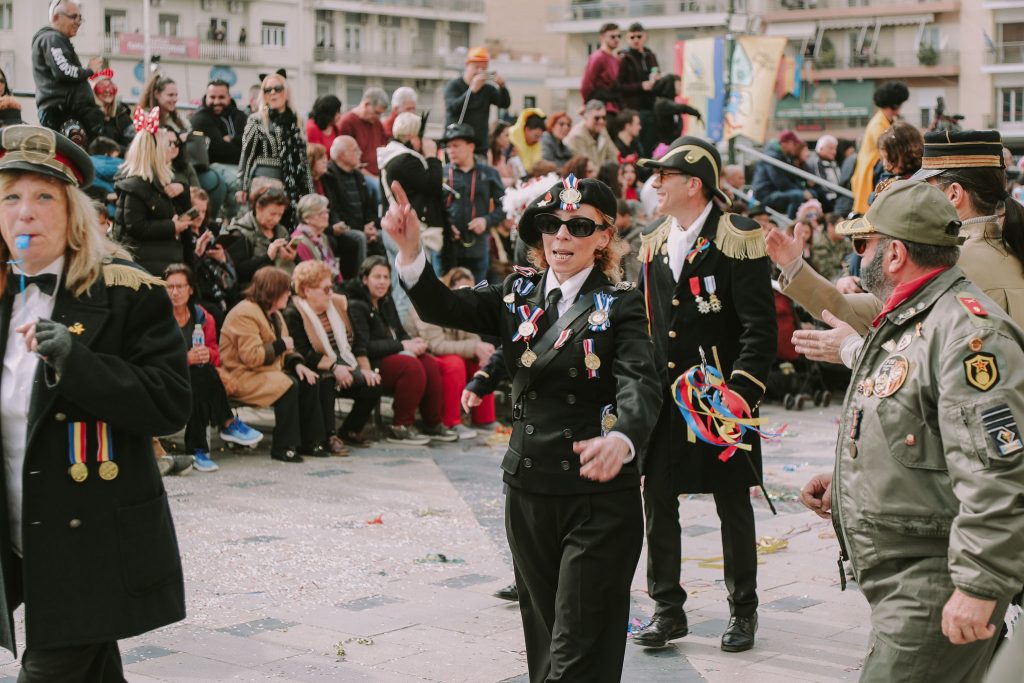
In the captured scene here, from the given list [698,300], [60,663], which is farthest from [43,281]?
A: [698,300]

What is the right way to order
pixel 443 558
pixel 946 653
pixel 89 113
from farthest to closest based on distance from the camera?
pixel 89 113
pixel 443 558
pixel 946 653

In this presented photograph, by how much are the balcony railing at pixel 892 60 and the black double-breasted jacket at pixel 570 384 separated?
61.3 m

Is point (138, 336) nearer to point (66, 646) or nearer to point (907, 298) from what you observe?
point (66, 646)

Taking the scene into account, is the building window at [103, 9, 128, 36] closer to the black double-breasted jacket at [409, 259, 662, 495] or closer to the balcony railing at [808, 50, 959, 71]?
the balcony railing at [808, 50, 959, 71]

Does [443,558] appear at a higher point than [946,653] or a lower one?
lower

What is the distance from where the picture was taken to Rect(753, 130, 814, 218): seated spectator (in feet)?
61.0

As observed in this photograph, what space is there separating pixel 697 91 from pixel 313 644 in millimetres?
16108

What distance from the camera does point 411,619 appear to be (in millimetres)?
6816

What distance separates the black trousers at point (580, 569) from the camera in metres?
4.80

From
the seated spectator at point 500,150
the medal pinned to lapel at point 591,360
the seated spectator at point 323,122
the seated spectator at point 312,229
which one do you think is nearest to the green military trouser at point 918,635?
the medal pinned to lapel at point 591,360

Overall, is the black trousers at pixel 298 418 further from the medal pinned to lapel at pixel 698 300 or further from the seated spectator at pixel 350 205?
the medal pinned to lapel at pixel 698 300

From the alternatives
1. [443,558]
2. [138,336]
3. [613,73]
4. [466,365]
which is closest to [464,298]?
[138,336]

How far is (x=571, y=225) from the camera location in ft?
16.5

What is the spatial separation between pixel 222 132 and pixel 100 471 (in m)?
10.9
